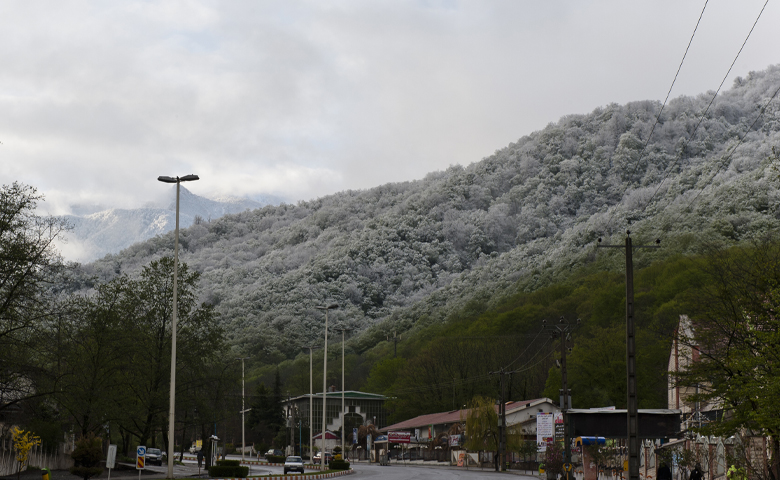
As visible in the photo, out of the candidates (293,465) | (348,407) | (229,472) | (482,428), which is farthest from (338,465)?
(348,407)

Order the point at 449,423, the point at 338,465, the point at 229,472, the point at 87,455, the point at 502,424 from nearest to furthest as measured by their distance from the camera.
Result: the point at 87,455 < the point at 229,472 < the point at 338,465 < the point at 502,424 < the point at 449,423

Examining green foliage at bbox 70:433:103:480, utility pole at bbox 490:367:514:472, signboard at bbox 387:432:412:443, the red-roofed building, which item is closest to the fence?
green foliage at bbox 70:433:103:480

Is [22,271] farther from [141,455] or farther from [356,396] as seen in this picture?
[356,396]

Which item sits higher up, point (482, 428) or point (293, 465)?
Answer: point (482, 428)

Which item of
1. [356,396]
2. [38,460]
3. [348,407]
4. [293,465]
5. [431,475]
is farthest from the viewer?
[348,407]

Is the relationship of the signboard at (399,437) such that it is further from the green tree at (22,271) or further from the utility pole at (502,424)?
the green tree at (22,271)

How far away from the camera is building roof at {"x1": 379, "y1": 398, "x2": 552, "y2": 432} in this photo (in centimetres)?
7775

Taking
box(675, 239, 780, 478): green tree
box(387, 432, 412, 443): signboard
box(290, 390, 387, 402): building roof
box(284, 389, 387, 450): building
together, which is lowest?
box(387, 432, 412, 443): signboard

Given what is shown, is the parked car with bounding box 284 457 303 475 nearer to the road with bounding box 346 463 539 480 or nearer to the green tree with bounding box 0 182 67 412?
the road with bounding box 346 463 539 480

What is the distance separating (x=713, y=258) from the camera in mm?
35781

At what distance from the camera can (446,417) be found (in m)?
88.6

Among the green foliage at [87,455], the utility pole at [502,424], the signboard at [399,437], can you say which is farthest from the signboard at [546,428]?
the signboard at [399,437]

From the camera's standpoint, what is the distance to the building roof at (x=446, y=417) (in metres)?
77.8

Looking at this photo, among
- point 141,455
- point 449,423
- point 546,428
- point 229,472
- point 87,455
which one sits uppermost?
point 141,455
